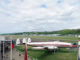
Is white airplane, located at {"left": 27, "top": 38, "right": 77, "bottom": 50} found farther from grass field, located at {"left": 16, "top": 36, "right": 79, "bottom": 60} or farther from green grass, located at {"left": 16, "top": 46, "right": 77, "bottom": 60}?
green grass, located at {"left": 16, "top": 46, "right": 77, "bottom": 60}

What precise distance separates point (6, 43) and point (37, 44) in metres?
9.11

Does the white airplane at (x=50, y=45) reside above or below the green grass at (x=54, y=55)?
above

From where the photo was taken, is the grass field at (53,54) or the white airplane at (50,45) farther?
the white airplane at (50,45)

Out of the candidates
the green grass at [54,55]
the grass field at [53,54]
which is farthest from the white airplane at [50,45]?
the green grass at [54,55]

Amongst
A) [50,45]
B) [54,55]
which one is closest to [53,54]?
[54,55]

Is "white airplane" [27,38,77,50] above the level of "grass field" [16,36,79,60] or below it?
above

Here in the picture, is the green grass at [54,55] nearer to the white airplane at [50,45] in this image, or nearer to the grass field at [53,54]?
the grass field at [53,54]

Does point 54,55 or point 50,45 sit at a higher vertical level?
point 50,45

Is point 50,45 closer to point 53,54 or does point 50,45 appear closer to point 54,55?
point 53,54

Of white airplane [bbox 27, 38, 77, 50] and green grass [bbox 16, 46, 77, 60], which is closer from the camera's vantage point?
green grass [bbox 16, 46, 77, 60]

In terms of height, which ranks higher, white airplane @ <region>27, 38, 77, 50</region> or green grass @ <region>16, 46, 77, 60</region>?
white airplane @ <region>27, 38, 77, 50</region>

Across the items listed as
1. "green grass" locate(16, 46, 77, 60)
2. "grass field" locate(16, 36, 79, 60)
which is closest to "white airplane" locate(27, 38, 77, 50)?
"grass field" locate(16, 36, 79, 60)

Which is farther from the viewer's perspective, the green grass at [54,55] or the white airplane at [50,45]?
the white airplane at [50,45]

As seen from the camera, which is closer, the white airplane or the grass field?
the grass field
